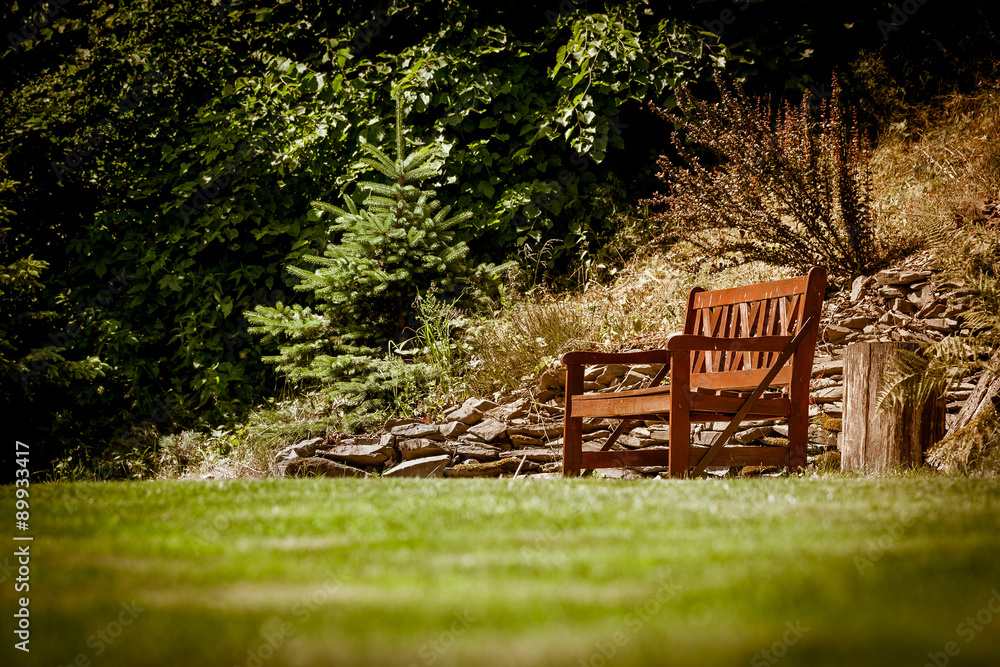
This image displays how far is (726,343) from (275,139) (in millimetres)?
5952

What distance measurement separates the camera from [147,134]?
31.1 feet

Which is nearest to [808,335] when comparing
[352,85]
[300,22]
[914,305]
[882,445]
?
[882,445]

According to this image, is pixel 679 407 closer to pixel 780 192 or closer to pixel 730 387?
pixel 730 387

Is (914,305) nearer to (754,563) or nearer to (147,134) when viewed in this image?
(754,563)

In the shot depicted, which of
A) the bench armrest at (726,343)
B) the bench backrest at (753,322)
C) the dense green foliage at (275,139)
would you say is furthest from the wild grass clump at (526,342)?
the bench armrest at (726,343)

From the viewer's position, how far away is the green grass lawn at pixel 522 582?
139 cm

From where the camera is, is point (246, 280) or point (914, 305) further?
point (246, 280)

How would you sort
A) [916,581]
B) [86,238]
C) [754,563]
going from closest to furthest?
1. [916,581]
2. [754,563]
3. [86,238]

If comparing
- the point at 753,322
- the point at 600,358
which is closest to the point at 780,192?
the point at 753,322

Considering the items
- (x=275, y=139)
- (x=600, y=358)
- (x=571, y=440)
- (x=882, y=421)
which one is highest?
(x=275, y=139)

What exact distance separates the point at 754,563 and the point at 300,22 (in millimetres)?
9083

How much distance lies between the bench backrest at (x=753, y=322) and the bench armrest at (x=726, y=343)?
0.51ft

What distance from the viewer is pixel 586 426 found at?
21.1ft

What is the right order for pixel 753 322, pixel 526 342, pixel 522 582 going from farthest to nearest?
pixel 526 342
pixel 753 322
pixel 522 582
